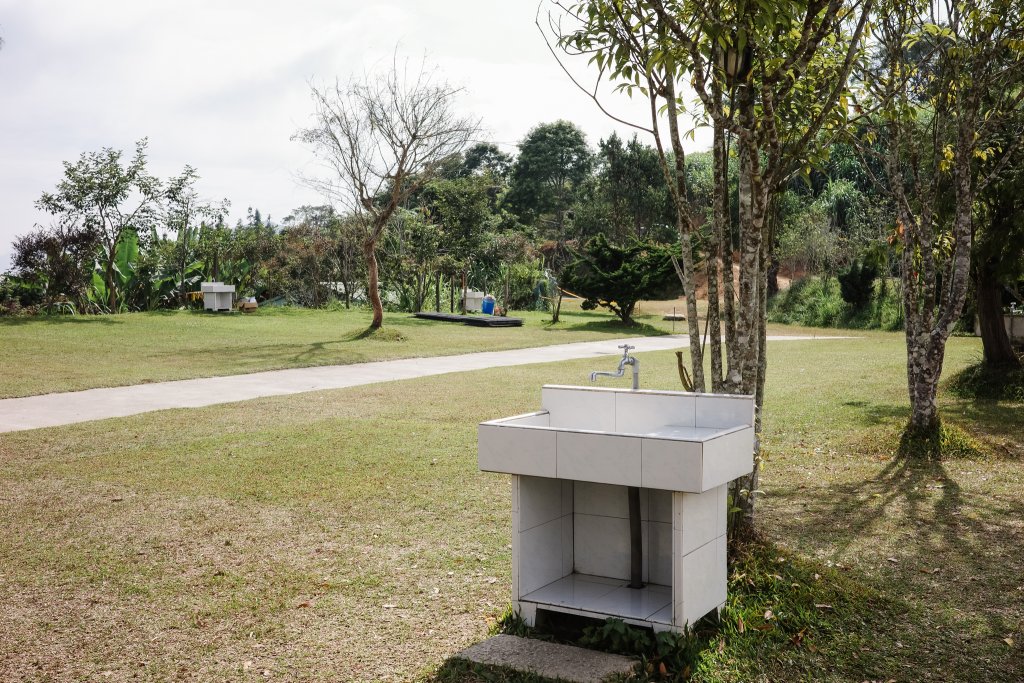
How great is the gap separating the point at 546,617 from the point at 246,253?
81.9ft

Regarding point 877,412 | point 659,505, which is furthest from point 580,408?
point 877,412

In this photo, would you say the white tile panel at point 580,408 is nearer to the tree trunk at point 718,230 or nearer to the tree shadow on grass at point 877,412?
the tree trunk at point 718,230

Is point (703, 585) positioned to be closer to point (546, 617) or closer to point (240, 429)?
point (546, 617)

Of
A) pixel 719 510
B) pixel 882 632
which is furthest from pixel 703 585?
pixel 882 632

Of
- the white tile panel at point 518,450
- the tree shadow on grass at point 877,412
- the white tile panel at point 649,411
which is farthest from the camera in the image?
the tree shadow on grass at point 877,412

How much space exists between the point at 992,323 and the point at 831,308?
1597cm

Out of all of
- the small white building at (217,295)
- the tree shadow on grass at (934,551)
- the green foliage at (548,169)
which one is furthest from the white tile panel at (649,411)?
the green foliage at (548,169)

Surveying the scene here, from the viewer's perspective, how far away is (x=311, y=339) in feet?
60.4

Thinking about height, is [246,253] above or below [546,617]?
above

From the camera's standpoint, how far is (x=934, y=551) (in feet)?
16.6

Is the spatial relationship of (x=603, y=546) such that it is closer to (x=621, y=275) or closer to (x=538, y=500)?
(x=538, y=500)

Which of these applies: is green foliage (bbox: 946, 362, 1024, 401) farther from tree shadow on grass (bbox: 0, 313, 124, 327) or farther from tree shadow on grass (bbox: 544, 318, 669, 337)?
tree shadow on grass (bbox: 0, 313, 124, 327)

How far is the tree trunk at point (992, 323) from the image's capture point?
1016 centimetres

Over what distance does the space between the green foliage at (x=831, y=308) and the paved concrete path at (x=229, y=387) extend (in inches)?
417
